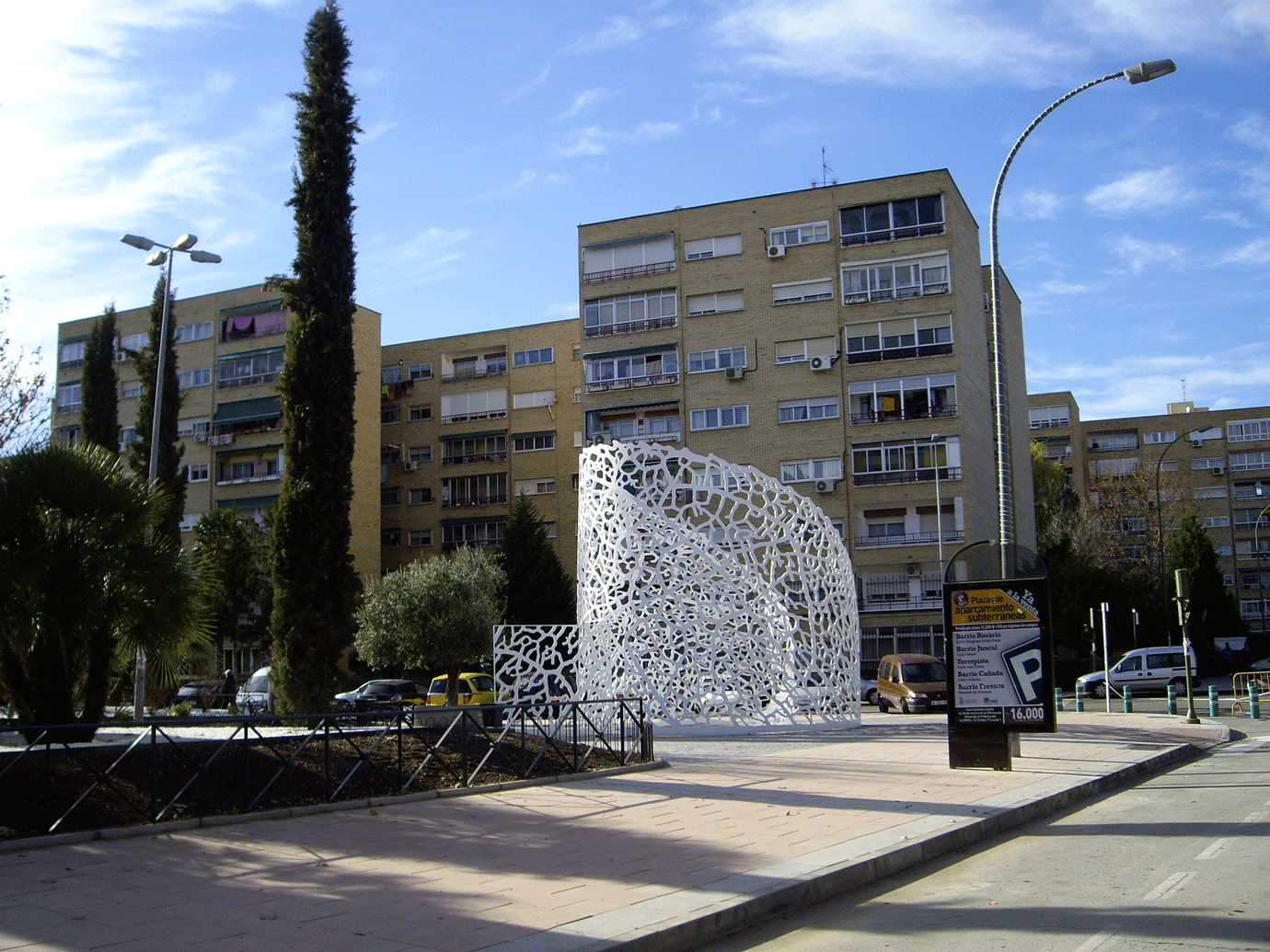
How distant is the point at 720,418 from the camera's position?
152ft

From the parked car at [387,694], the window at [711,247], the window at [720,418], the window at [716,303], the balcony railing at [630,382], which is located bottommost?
the parked car at [387,694]

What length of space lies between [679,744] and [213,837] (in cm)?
1026

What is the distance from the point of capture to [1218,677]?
4403 centimetres

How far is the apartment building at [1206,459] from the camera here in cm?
7538

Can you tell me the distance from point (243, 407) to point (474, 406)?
38.8ft

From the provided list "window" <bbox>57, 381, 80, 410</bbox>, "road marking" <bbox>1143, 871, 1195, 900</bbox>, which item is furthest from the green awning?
"road marking" <bbox>1143, 871, 1195, 900</bbox>

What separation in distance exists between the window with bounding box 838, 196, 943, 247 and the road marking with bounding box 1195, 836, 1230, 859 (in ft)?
125

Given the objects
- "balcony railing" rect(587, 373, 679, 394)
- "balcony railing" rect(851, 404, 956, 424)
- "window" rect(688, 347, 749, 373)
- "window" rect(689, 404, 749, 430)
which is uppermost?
"window" rect(688, 347, 749, 373)

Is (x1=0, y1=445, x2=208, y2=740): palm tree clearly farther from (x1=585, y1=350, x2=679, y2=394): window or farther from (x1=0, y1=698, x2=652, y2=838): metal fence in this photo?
(x1=585, y1=350, x2=679, y2=394): window

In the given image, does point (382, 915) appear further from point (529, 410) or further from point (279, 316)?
point (279, 316)

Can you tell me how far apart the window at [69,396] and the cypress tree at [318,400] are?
46.9 meters

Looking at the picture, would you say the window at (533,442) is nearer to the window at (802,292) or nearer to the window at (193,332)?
the window at (802,292)

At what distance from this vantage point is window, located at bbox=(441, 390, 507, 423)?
5353 centimetres

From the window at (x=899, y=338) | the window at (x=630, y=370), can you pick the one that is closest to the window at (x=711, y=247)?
the window at (x=630, y=370)
